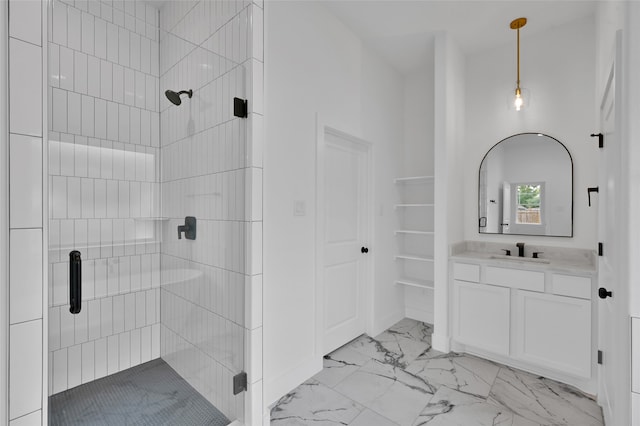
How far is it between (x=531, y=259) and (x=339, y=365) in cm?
197

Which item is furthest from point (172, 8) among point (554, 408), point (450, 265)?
point (554, 408)

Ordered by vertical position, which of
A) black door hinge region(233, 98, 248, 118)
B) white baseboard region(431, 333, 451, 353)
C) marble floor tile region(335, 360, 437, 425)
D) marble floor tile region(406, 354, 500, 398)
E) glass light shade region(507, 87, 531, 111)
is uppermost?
glass light shade region(507, 87, 531, 111)

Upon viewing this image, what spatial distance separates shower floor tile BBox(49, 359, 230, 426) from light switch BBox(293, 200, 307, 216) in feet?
4.20

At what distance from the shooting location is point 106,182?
1709 millimetres

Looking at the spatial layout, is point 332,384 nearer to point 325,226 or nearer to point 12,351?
point 325,226

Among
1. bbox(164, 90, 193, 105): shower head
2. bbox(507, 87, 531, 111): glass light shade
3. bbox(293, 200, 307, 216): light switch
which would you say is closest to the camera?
bbox(164, 90, 193, 105): shower head

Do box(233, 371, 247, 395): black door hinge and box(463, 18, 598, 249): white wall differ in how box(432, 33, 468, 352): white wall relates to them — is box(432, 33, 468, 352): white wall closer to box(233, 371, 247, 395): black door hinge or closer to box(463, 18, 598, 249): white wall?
box(463, 18, 598, 249): white wall

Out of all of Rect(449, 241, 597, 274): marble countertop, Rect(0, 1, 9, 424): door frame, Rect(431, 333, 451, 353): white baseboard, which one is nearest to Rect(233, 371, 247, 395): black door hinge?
Rect(0, 1, 9, 424): door frame

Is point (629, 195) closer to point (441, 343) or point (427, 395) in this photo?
point (427, 395)

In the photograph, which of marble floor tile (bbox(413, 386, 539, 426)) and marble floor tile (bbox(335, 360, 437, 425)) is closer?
marble floor tile (bbox(413, 386, 539, 426))

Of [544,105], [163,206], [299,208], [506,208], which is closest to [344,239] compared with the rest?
[299,208]

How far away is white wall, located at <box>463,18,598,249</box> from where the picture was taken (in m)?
2.69

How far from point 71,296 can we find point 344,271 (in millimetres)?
2103

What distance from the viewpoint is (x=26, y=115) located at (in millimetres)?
957
